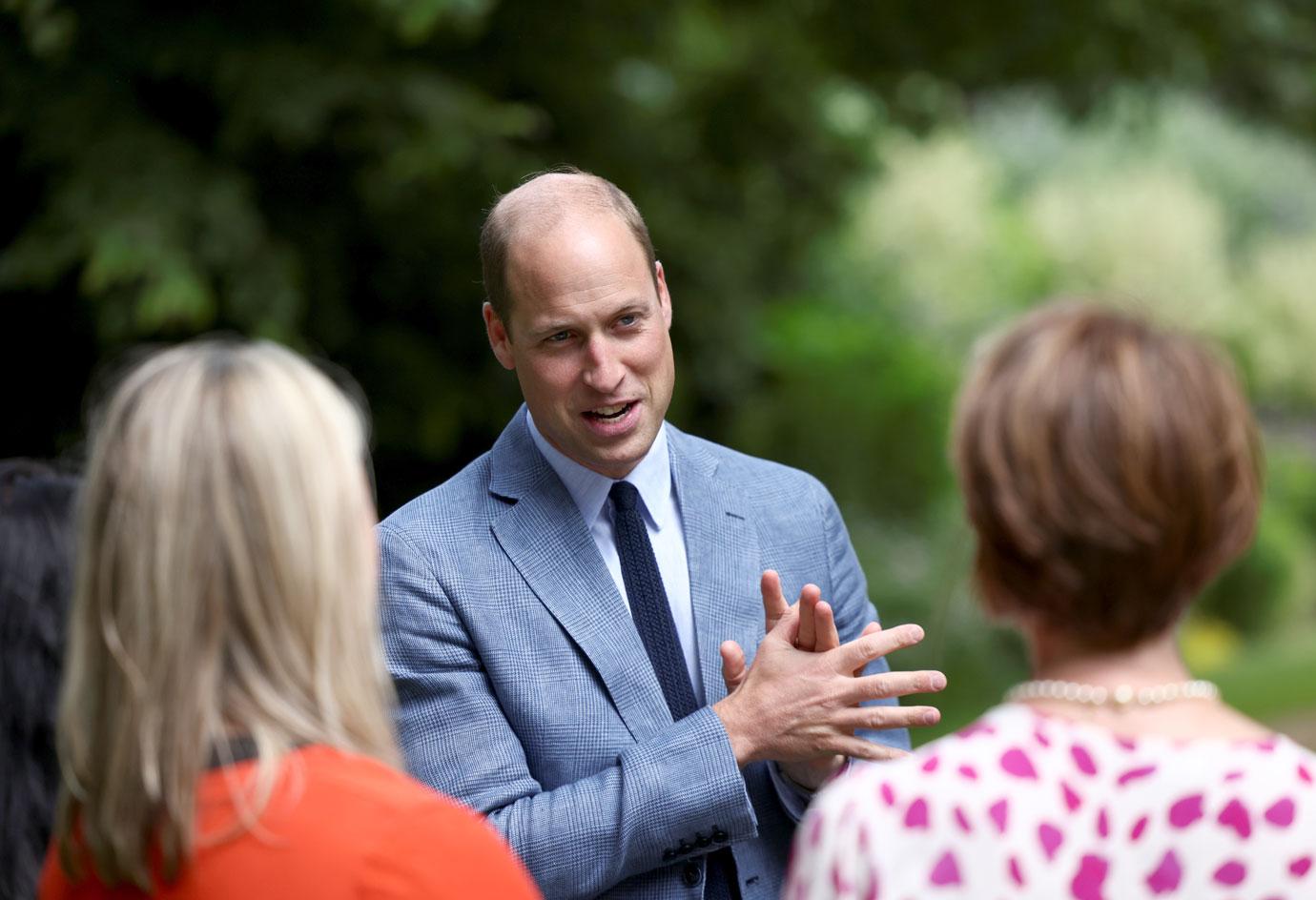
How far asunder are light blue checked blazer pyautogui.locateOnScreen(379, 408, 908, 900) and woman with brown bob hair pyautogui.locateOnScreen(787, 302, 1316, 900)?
88cm

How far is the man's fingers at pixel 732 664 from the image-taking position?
2494mm

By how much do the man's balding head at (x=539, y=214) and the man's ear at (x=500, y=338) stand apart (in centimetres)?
3

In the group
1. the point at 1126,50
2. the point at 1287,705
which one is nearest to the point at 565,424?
the point at 1126,50

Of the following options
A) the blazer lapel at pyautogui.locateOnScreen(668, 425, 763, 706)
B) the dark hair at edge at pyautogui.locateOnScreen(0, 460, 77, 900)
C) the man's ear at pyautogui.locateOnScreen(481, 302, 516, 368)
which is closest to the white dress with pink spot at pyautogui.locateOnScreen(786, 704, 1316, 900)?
the dark hair at edge at pyautogui.locateOnScreen(0, 460, 77, 900)

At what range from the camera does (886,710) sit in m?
2.45

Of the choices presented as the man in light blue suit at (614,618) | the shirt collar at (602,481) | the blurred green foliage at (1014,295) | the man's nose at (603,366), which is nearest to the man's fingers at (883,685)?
the man in light blue suit at (614,618)

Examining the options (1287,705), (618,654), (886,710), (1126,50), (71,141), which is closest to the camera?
(886,710)

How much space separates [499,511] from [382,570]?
0.24 meters

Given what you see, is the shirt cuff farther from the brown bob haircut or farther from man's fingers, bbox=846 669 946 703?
the brown bob haircut

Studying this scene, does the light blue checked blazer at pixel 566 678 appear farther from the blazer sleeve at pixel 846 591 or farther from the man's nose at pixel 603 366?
the man's nose at pixel 603 366

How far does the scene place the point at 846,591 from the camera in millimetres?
2959

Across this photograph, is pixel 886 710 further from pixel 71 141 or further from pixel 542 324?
pixel 71 141

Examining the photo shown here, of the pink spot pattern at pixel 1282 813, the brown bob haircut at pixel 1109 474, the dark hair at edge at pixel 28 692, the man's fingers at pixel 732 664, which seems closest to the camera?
the pink spot pattern at pixel 1282 813

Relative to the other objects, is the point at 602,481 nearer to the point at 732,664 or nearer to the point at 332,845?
the point at 732,664
